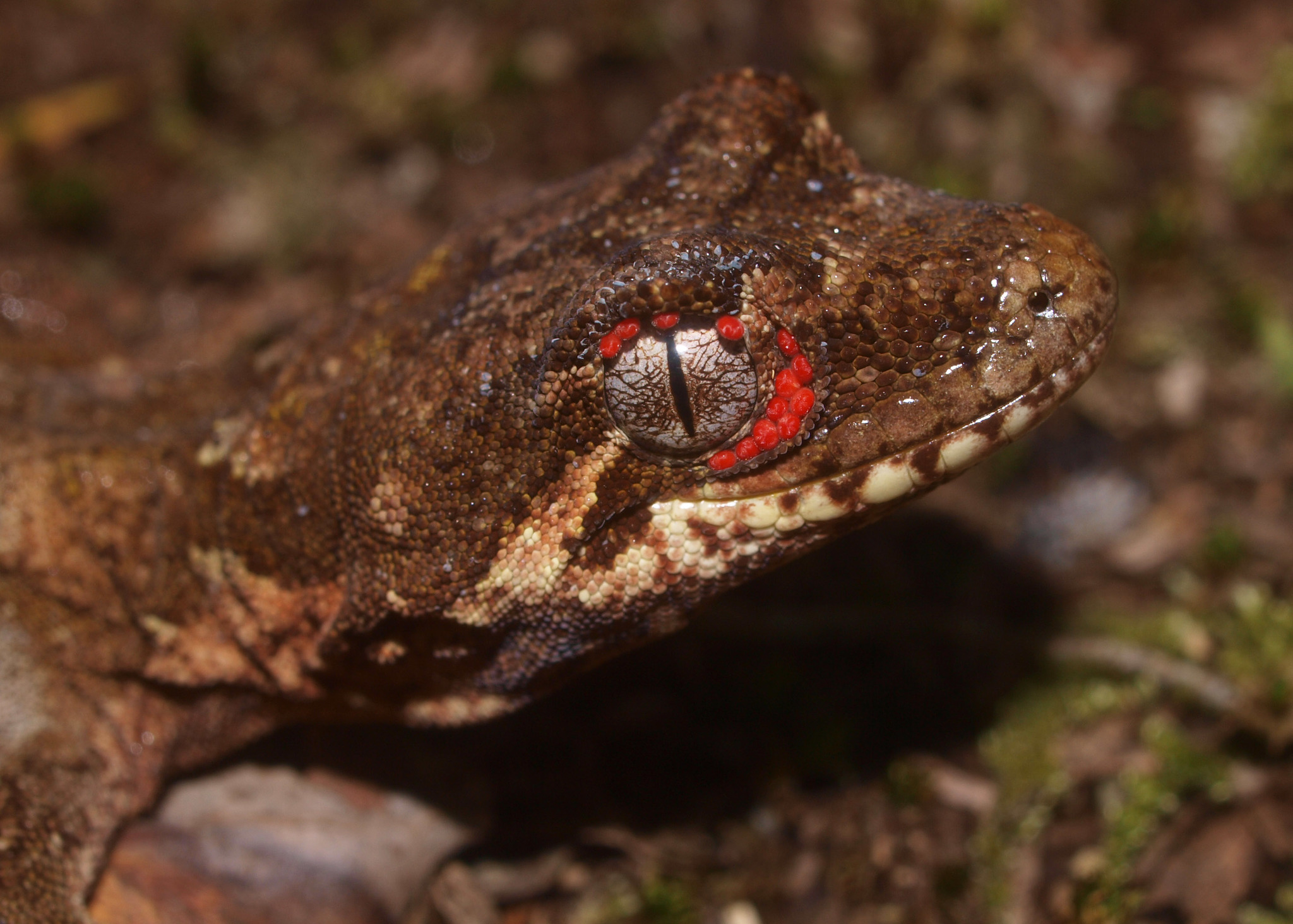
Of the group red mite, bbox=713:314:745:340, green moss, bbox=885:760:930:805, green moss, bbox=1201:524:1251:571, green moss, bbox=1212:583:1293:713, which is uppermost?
red mite, bbox=713:314:745:340

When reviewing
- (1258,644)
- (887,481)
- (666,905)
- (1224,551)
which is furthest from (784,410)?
(1224,551)

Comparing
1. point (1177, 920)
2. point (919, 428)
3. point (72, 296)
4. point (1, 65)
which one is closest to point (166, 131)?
point (1, 65)

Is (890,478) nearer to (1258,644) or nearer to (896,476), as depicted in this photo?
(896,476)

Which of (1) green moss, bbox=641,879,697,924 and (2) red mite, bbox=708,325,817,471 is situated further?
(1) green moss, bbox=641,879,697,924

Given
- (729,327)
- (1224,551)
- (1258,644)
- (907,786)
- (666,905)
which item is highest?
(729,327)

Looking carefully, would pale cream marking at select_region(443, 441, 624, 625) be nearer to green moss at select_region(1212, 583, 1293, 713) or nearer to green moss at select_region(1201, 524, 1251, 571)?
green moss at select_region(1212, 583, 1293, 713)

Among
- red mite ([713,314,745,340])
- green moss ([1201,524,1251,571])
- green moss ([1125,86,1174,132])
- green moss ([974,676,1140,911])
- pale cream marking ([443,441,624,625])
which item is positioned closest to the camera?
red mite ([713,314,745,340])

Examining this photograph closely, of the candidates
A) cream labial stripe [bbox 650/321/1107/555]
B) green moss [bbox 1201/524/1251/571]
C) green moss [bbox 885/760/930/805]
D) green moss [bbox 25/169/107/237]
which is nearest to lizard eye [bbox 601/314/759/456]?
cream labial stripe [bbox 650/321/1107/555]
